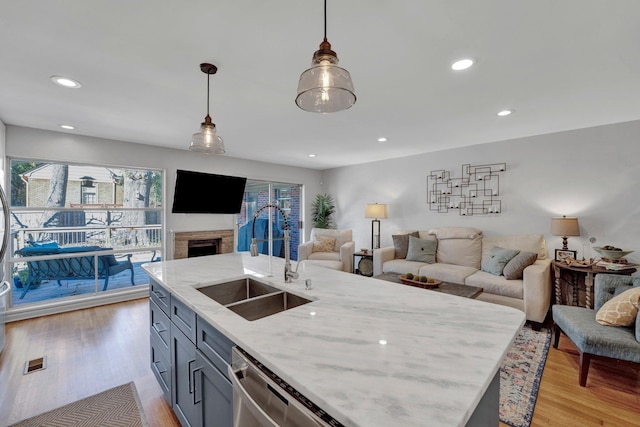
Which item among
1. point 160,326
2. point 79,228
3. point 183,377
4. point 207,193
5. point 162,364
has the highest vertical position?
point 207,193

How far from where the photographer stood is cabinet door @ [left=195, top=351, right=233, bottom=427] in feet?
3.77

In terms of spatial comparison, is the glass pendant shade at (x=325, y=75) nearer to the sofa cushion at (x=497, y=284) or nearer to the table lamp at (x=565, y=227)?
the sofa cushion at (x=497, y=284)

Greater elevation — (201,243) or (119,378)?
(201,243)

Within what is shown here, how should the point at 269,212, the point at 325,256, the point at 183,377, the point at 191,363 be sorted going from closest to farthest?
the point at 191,363
the point at 183,377
the point at 325,256
the point at 269,212

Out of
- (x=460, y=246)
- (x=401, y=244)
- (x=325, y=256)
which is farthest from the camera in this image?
(x=325, y=256)

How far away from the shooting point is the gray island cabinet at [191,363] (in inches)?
46.8

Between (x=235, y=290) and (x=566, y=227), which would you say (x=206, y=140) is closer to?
(x=235, y=290)

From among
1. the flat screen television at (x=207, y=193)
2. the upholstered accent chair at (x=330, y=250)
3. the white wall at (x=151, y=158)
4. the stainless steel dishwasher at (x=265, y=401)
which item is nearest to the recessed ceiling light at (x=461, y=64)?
the stainless steel dishwasher at (x=265, y=401)

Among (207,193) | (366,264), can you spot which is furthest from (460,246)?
(207,193)

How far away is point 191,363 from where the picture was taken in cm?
146

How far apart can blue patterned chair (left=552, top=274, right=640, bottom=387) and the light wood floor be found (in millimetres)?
102

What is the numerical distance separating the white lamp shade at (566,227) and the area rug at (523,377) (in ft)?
3.81

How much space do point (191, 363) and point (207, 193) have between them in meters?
3.76

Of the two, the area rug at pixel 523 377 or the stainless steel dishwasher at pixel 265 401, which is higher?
the stainless steel dishwasher at pixel 265 401
